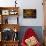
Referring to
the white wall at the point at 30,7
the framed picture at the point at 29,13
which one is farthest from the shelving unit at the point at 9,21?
the framed picture at the point at 29,13

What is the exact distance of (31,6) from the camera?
529 cm

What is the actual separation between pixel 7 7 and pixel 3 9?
15 centimetres

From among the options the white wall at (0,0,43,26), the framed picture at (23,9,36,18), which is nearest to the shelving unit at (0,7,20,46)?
the white wall at (0,0,43,26)

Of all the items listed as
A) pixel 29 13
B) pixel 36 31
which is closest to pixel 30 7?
pixel 29 13

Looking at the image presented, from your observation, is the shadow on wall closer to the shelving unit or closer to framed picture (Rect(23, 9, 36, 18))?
the shelving unit

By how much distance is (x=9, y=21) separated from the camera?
17.4 feet

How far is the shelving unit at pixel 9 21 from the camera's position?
5.16 m

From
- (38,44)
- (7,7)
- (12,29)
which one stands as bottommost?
(38,44)

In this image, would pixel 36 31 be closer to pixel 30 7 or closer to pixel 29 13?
pixel 29 13

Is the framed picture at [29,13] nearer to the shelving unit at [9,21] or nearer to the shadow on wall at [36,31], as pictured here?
the shelving unit at [9,21]

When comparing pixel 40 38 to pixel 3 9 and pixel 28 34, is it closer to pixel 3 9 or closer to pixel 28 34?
pixel 28 34

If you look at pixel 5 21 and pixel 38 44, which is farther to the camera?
pixel 5 21

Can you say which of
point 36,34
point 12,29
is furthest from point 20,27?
point 36,34

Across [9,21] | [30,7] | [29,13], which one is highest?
[30,7]
